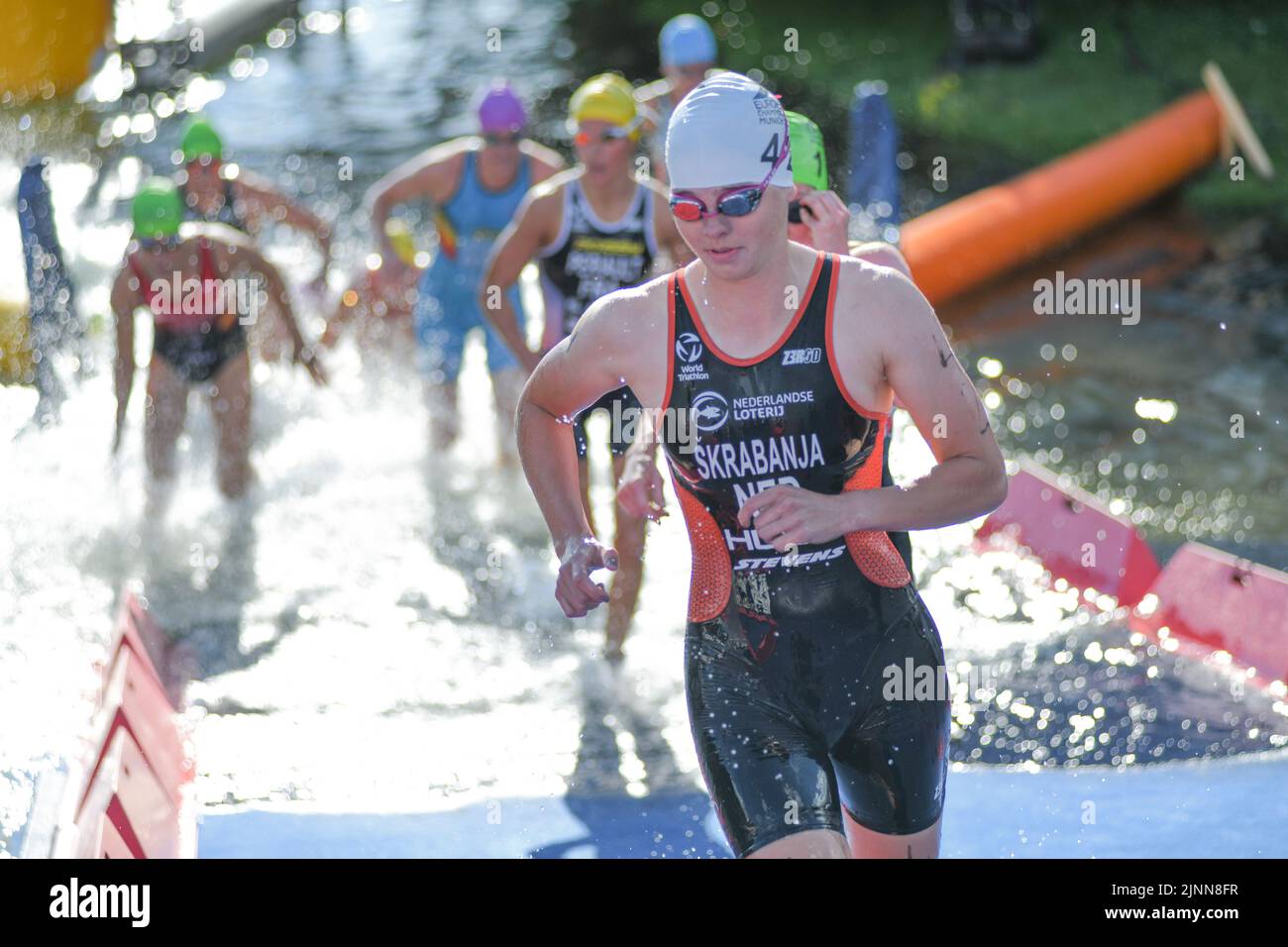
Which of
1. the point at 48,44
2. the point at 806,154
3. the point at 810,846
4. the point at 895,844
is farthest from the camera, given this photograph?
the point at 48,44

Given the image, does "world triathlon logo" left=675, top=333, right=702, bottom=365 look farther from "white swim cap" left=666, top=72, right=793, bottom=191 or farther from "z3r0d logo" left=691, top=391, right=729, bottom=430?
"white swim cap" left=666, top=72, right=793, bottom=191

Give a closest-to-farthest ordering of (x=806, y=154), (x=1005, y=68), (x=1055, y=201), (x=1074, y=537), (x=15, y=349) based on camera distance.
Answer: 1. (x=806, y=154)
2. (x=1074, y=537)
3. (x=15, y=349)
4. (x=1055, y=201)
5. (x=1005, y=68)

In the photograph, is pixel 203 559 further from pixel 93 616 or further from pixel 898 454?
pixel 898 454

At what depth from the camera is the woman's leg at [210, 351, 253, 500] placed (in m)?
8.49

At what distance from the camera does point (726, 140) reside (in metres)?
3.36

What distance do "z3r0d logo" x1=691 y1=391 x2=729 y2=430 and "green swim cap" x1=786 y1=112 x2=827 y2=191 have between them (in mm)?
1406

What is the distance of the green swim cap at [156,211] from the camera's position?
7.98m

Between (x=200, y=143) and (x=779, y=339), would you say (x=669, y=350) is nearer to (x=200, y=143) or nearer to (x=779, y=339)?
(x=779, y=339)

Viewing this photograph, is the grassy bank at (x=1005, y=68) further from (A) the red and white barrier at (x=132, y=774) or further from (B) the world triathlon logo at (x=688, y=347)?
(B) the world triathlon logo at (x=688, y=347)

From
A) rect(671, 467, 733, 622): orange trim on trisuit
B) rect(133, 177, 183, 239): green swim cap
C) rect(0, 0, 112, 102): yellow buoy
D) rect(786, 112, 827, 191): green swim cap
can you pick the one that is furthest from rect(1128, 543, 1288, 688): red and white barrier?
rect(0, 0, 112, 102): yellow buoy

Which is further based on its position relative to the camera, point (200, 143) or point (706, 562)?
point (200, 143)

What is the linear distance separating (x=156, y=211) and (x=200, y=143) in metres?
1.60
